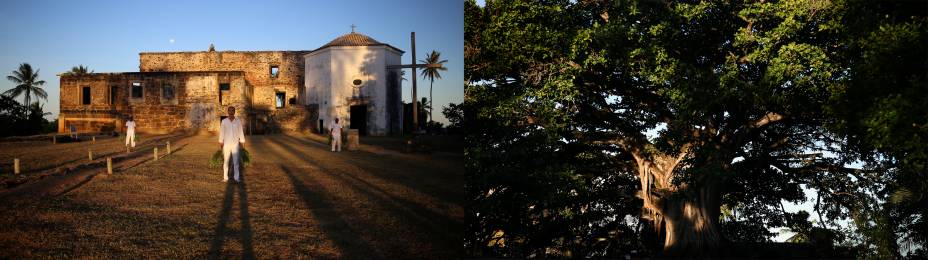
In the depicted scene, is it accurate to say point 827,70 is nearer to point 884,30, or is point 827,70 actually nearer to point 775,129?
point 884,30

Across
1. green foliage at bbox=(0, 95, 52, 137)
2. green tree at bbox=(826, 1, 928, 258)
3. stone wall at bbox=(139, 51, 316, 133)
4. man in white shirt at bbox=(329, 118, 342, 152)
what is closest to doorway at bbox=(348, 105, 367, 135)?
man in white shirt at bbox=(329, 118, 342, 152)

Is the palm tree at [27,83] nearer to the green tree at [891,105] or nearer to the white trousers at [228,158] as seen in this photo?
the white trousers at [228,158]

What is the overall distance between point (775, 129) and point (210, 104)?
28.6 feet

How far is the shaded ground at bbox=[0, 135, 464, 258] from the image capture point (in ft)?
10.4

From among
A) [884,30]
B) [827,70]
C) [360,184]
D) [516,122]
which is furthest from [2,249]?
[827,70]

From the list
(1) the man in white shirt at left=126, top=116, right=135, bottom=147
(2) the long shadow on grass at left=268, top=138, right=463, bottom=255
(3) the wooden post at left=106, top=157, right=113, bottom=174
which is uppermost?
(1) the man in white shirt at left=126, top=116, right=135, bottom=147

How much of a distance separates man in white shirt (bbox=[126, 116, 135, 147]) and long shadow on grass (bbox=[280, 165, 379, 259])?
1053 mm

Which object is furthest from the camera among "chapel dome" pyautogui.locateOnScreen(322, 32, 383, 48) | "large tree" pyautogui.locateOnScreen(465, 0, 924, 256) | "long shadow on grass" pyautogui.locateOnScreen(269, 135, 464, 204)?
"large tree" pyautogui.locateOnScreen(465, 0, 924, 256)

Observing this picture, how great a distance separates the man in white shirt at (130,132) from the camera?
3.92 m

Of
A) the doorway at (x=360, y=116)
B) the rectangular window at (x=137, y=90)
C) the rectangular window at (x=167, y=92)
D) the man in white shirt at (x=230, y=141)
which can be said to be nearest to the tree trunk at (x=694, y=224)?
the doorway at (x=360, y=116)

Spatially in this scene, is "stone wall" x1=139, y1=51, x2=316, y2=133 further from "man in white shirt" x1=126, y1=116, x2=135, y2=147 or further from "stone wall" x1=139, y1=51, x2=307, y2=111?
"man in white shirt" x1=126, y1=116, x2=135, y2=147

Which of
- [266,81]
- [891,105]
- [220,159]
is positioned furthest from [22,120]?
[891,105]

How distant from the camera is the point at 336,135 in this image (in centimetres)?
519

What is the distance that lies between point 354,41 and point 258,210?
176 cm
